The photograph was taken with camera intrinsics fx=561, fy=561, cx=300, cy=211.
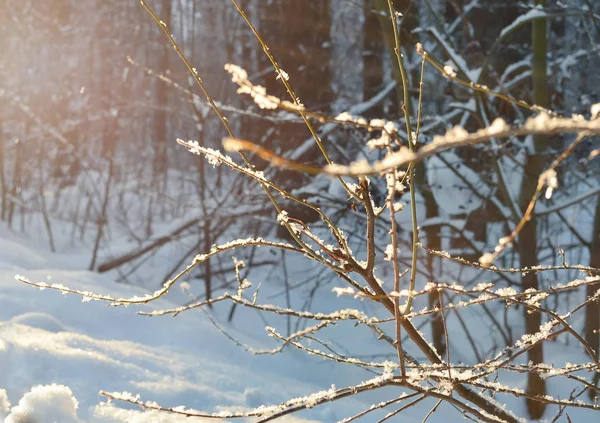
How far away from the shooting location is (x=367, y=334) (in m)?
4.84

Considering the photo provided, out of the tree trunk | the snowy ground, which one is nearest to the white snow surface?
the snowy ground

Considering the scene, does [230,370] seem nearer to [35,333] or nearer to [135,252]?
[35,333]

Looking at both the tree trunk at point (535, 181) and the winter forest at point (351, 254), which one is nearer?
the winter forest at point (351, 254)

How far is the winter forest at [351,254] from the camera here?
3.32ft

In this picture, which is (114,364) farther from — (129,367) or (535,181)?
(535,181)

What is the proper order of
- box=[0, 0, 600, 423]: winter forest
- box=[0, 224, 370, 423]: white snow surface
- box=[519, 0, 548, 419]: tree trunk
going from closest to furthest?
box=[0, 0, 600, 423]: winter forest, box=[0, 224, 370, 423]: white snow surface, box=[519, 0, 548, 419]: tree trunk

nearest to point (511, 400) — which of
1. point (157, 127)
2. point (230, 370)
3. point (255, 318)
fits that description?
point (230, 370)

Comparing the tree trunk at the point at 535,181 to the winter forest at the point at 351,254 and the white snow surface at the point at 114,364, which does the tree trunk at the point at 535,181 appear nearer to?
the winter forest at the point at 351,254

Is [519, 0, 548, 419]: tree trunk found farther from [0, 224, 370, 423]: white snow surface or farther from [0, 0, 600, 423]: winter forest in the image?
Result: [0, 224, 370, 423]: white snow surface

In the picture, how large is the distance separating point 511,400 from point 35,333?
2.74m

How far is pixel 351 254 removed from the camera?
3.59ft

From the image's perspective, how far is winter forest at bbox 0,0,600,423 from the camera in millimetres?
1012

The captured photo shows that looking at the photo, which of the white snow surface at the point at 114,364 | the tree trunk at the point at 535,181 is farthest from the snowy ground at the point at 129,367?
the tree trunk at the point at 535,181

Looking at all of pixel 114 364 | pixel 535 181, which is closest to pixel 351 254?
pixel 114 364
